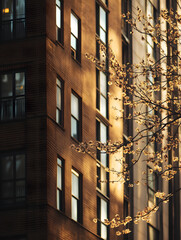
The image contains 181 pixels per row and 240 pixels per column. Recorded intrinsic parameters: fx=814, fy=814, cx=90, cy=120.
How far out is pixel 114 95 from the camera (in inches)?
1743

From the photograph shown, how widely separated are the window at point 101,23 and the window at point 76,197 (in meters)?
9.25

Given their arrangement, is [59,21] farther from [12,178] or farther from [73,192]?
[12,178]

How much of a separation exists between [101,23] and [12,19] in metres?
8.95

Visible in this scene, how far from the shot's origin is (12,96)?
34.6 meters

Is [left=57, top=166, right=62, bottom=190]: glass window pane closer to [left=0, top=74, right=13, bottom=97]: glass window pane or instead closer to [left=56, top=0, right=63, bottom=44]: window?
[left=0, top=74, right=13, bottom=97]: glass window pane

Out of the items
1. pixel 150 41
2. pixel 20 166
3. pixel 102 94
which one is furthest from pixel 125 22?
pixel 20 166

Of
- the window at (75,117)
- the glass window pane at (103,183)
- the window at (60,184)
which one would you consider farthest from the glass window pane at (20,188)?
the glass window pane at (103,183)

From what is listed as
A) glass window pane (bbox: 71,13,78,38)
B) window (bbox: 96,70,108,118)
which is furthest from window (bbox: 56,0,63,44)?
window (bbox: 96,70,108,118)

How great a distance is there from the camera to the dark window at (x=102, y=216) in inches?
1560

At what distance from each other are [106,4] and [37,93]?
12.1m

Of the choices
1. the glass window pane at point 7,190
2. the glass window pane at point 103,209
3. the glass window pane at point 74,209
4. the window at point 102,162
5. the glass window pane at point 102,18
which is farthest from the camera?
the glass window pane at point 102,18

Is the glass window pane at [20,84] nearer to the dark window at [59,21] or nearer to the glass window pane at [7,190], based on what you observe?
the dark window at [59,21]

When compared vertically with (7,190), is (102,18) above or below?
above

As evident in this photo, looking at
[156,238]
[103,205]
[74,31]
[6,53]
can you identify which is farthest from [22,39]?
[156,238]
